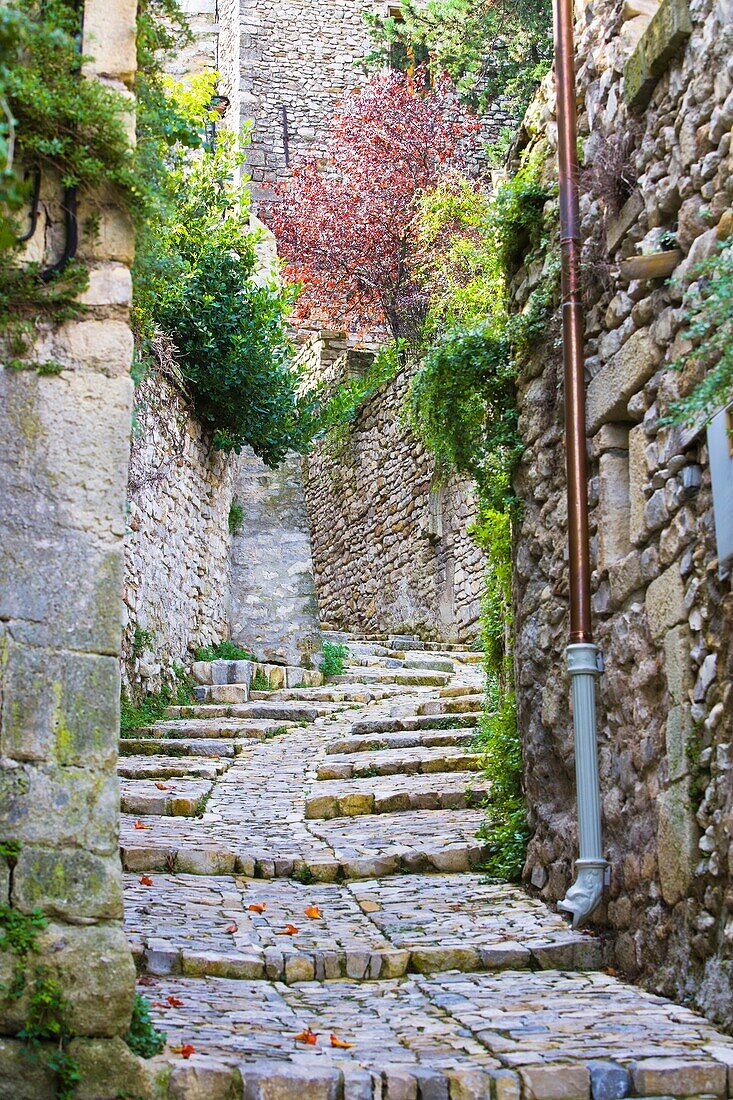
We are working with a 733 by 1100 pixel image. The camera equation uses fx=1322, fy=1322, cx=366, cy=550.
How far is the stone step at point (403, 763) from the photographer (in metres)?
7.75

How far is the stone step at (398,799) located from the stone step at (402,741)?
0.91 metres

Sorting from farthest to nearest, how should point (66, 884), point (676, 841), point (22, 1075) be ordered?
point (676, 841) → point (66, 884) → point (22, 1075)

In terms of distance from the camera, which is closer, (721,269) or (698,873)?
(721,269)

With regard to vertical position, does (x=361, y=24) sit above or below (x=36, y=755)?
above

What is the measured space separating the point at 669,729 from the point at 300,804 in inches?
131

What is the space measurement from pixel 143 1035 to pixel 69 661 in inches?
40.2

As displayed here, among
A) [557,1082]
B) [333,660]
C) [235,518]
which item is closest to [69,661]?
[557,1082]

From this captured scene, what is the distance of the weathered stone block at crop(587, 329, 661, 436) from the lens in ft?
16.0

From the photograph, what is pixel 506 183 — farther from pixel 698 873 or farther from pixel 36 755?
pixel 36 755

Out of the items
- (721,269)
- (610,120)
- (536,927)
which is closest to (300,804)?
(536,927)

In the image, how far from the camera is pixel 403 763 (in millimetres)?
7840

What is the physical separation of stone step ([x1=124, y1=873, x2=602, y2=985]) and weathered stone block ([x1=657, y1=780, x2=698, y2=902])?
67cm

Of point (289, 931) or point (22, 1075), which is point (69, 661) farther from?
point (289, 931)

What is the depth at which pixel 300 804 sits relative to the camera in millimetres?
7410
